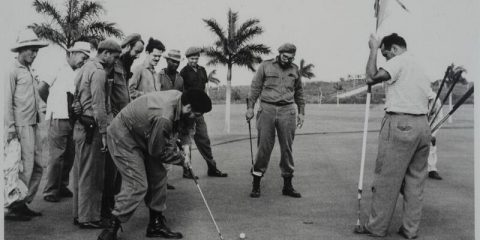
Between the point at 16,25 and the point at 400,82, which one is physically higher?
the point at 16,25

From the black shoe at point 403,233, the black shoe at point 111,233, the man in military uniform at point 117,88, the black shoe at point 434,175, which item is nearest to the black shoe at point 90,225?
the man in military uniform at point 117,88

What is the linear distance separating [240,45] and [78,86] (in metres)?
16.8

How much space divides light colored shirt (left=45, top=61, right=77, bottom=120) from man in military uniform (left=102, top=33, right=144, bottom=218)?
1.08 m

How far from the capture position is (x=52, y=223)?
19.2ft

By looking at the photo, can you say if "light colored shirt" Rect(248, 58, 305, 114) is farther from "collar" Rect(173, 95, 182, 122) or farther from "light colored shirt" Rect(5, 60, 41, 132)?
"light colored shirt" Rect(5, 60, 41, 132)

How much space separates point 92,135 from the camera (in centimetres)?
574

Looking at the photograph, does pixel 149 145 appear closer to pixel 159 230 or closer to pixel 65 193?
pixel 159 230

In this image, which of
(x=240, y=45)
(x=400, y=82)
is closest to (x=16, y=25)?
(x=400, y=82)

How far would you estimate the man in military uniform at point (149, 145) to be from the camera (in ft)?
15.6

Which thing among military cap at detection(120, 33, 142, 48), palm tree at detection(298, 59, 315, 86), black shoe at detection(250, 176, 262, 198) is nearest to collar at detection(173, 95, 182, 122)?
military cap at detection(120, 33, 142, 48)

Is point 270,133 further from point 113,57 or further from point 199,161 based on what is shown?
point 199,161

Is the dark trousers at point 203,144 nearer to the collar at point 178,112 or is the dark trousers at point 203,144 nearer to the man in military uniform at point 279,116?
the man in military uniform at point 279,116

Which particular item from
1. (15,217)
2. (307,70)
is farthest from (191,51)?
(307,70)

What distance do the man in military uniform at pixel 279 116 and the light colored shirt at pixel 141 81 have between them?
166 cm
